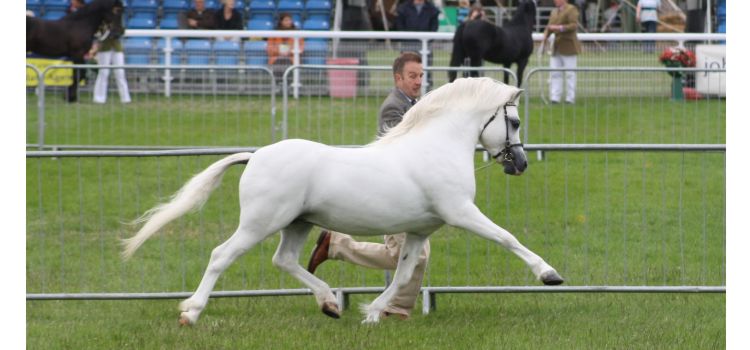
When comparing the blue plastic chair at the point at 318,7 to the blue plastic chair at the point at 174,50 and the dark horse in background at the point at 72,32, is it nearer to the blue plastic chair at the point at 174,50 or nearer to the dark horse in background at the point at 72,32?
the blue plastic chair at the point at 174,50

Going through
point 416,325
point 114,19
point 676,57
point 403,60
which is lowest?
point 416,325

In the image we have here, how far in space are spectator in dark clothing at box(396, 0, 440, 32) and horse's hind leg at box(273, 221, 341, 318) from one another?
15.9 metres

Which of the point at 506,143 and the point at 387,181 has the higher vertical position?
the point at 506,143

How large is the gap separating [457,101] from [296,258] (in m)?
1.47

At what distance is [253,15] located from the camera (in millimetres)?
26547

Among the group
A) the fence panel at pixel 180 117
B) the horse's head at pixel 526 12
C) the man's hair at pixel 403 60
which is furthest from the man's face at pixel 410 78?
the horse's head at pixel 526 12

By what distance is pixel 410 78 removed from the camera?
9.51 metres

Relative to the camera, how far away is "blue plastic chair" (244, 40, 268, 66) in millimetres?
21078

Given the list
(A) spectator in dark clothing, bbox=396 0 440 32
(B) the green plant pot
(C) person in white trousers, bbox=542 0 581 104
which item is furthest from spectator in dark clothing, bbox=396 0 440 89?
(B) the green plant pot

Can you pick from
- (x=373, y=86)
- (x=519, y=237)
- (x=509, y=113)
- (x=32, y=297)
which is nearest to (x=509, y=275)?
(x=519, y=237)

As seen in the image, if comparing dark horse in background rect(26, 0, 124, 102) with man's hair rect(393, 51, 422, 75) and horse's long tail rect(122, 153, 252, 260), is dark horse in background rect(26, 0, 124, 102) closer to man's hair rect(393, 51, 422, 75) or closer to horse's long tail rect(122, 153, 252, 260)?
man's hair rect(393, 51, 422, 75)

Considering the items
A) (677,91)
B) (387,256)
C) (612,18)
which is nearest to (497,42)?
(677,91)

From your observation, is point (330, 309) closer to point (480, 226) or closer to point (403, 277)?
point (403, 277)
